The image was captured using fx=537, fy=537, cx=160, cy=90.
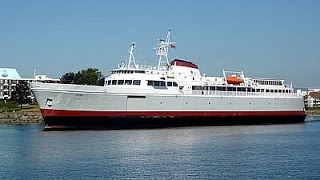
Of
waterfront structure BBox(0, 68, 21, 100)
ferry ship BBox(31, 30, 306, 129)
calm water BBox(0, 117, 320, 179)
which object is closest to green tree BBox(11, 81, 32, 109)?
waterfront structure BBox(0, 68, 21, 100)

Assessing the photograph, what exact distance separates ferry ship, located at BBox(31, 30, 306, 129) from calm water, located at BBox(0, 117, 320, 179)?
221 inches

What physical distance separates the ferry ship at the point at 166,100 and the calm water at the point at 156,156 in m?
5.62

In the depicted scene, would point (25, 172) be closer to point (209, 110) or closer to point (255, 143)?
point (255, 143)

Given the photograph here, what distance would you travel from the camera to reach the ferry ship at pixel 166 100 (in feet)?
182

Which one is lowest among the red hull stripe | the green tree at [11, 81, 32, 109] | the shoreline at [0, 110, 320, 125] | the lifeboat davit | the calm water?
the calm water

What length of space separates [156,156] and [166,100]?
26.7 m

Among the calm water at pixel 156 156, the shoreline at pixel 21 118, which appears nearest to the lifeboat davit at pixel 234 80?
the calm water at pixel 156 156

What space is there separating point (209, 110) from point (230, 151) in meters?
28.3

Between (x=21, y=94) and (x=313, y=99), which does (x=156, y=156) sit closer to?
(x=21, y=94)

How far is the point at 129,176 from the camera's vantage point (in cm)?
2848

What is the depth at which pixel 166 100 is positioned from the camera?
205ft

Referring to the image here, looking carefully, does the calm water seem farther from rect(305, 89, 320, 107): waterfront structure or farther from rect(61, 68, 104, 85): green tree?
rect(305, 89, 320, 107): waterfront structure

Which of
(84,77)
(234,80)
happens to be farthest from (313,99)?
(234,80)

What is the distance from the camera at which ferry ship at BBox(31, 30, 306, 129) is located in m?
55.6
